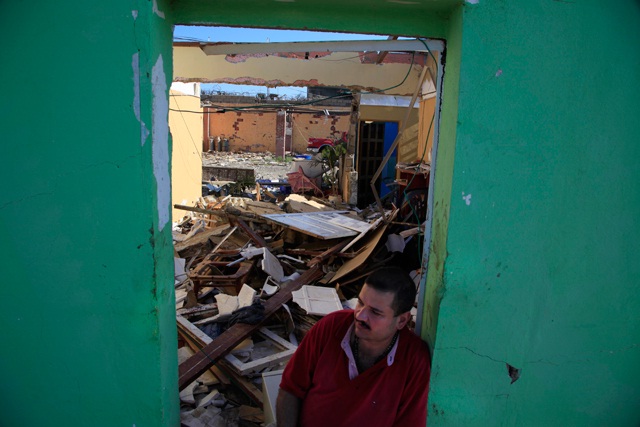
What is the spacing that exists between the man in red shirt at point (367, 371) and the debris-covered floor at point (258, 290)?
65 cm

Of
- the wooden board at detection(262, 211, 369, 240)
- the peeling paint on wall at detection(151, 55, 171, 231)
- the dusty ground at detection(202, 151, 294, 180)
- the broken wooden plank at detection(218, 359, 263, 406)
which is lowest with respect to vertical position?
the broken wooden plank at detection(218, 359, 263, 406)

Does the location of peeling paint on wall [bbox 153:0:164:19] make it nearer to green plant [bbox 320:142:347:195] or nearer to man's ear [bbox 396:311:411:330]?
man's ear [bbox 396:311:411:330]

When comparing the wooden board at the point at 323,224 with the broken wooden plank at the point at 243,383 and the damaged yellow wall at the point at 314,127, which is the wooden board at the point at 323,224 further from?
the damaged yellow wall at the point at 314,127

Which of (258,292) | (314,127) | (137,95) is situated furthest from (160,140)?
(314,127)

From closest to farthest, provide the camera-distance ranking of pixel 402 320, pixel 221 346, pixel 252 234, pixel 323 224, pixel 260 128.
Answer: pixel 402 320
pixel 221 346
pixel 252 234
pixel 323 224
pixel 260 128

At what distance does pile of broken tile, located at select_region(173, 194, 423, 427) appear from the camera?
3463mm

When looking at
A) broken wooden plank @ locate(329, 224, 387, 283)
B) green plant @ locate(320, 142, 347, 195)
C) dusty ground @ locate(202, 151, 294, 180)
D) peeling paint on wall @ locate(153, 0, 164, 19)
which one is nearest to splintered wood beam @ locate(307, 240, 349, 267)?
broken wooden plank @ locate(329, 224, 387, 283)

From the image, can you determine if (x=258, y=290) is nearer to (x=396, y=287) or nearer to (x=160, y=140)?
(x=396, y=287)

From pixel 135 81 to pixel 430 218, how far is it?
66.1 inches

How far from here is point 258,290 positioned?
5.54 metres

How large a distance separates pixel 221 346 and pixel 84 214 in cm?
208

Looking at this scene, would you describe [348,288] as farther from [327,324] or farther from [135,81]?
[135,81]

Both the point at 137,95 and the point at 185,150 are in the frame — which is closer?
the point at 137,95

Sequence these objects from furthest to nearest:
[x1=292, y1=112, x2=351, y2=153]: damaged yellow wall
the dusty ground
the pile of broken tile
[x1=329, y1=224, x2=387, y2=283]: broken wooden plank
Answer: [x1=292, y1=112, x2=351, y2=153]: damaged yellow wall
the dusty ground
[x1=329, y1=224, x2=387, y2=283]: broken wooden plank
the pile of broken tile
